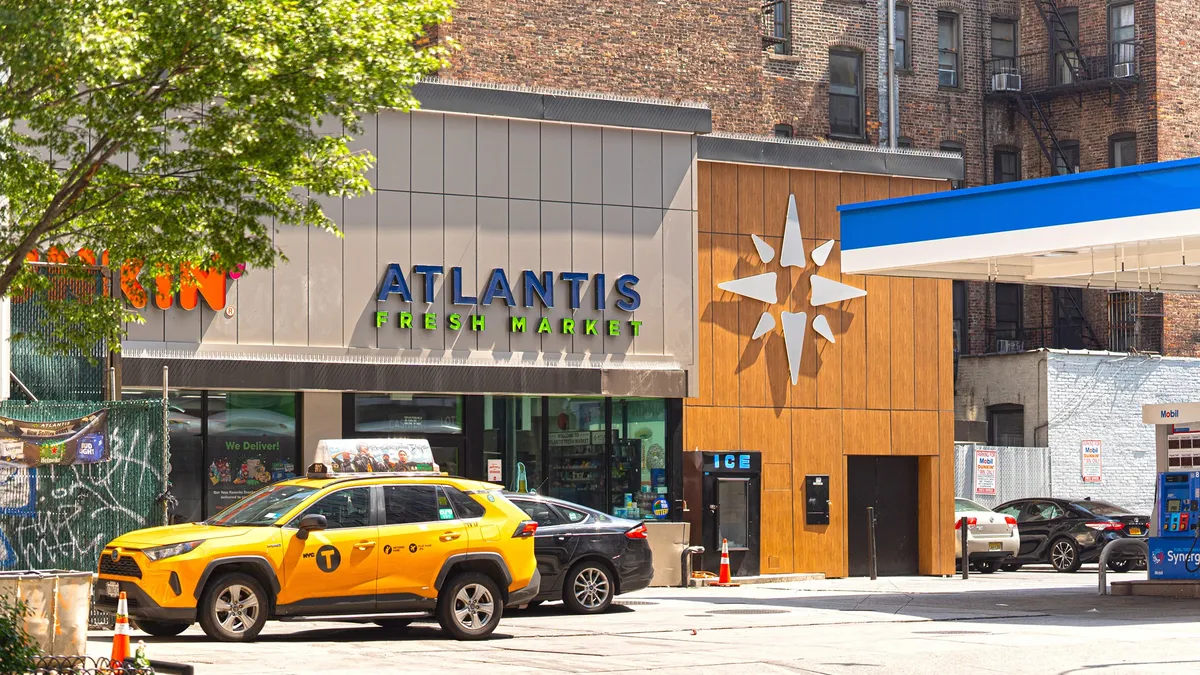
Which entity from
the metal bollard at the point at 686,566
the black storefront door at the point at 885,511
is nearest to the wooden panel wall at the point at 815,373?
the black storefront door at the point at 885,511

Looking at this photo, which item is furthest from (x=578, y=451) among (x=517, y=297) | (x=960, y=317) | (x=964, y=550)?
(x=960, y=317)

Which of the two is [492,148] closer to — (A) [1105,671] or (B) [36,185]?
(B) [36,185]

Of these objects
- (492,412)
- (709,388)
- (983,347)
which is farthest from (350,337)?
(983,347)

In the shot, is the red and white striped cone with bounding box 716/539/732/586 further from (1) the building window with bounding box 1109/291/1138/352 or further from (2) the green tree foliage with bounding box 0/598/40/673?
(1) the building window with bounding box 1109/291/1138/352

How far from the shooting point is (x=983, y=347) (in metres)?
46.1

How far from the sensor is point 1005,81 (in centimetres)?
4741

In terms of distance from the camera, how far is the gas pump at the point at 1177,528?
2441 cm

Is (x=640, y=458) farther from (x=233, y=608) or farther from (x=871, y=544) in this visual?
(x=233, y=608)

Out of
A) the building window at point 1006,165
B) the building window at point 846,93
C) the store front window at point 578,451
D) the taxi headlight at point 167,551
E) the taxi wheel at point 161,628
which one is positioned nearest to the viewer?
the taxi headlight at point 167,551

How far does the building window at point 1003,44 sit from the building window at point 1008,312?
609cm

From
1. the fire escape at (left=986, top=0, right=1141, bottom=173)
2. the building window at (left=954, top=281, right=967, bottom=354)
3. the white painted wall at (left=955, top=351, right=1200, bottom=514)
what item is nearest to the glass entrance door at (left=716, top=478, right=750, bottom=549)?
the white painted wall at (left=955, top=351, right=1200, bottom=514)

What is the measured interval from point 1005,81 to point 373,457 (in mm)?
32412

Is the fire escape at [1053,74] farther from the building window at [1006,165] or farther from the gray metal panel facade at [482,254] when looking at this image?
the gray metal panel facade at [482,254]

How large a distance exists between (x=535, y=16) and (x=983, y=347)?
16.5 m
